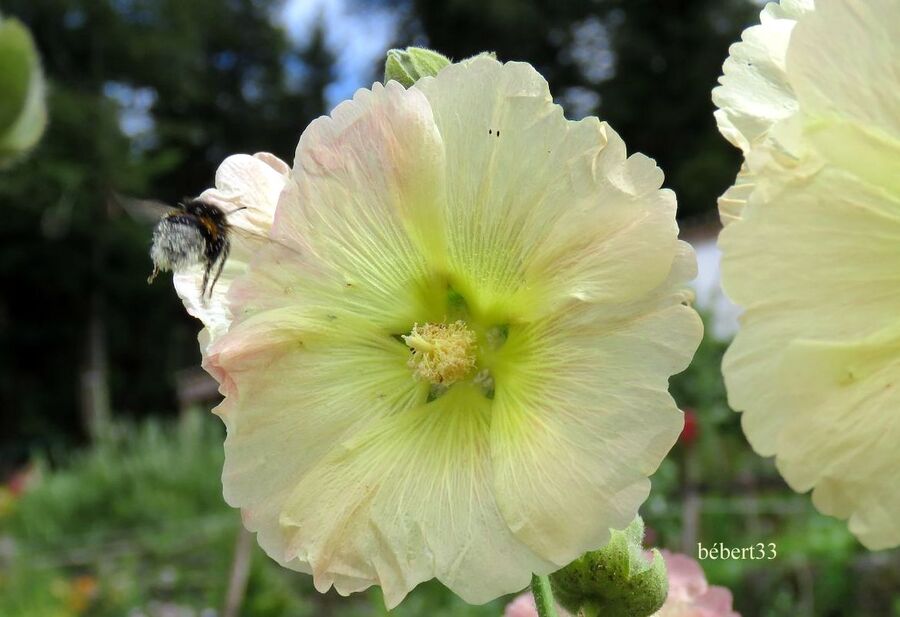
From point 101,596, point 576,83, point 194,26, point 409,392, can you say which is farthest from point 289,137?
point 409,392

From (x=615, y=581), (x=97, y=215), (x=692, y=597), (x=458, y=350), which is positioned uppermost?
(x=458, y=350)

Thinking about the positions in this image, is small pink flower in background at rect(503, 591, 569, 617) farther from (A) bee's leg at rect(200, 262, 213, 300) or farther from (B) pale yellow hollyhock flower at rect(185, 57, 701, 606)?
(A) bee's leg at rect(200, 262, 213, 300)

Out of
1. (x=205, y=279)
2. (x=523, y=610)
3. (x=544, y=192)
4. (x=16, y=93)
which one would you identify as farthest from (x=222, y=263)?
(x=16, y=93)

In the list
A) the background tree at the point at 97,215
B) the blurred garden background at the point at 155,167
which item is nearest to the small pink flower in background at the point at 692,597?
the blurred garden background at the point at 155,167

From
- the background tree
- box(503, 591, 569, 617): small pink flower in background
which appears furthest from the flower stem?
the background tree

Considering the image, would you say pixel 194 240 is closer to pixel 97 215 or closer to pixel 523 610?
pixel 523 610

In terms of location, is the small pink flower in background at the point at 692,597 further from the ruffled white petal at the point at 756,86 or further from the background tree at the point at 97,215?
the background tree at the point at 97,215
